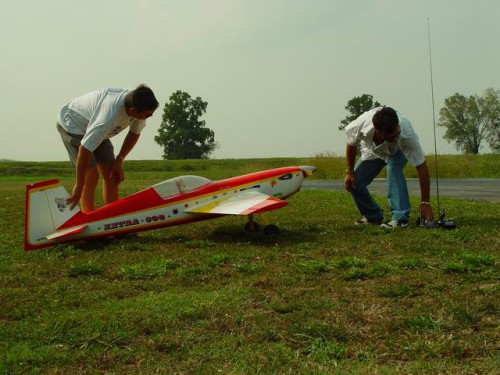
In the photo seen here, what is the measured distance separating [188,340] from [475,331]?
158cm

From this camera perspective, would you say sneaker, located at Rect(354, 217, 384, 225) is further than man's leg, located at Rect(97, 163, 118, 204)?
Yes

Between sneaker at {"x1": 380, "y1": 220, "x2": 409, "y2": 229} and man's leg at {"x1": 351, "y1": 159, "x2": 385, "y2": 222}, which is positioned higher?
man's leg at {"x1": 351, "y1": 159, "x2": 385, "y2": 222}

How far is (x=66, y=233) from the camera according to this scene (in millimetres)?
5918

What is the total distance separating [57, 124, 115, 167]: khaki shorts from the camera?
22.4ft

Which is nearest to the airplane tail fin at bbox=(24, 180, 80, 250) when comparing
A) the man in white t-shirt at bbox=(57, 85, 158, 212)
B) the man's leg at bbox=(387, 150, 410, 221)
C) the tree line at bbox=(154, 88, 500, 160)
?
the man in white t-shirt at bbox=(57, 85, 158, 212)

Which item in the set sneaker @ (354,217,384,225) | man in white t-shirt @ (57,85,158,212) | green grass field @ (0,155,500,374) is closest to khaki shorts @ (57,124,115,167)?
man in white t-shirt @ (57,85,158,212)

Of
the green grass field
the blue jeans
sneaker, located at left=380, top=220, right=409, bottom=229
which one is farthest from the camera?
the blue jeans

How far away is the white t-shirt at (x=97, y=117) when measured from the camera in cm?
599

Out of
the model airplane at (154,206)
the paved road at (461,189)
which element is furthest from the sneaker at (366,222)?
the paved road at (461,189)

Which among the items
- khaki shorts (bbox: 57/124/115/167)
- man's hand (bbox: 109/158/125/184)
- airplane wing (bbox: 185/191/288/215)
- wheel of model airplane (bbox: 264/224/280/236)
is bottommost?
wheel of model airplane (bbox: 264/224/280/236)

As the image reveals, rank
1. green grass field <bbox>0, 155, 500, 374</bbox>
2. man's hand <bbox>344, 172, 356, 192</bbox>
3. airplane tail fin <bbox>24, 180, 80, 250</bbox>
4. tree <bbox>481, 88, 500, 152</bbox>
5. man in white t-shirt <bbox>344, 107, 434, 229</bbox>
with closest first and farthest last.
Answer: green grass field <bbox>0, 155, 500, 374</bbox> < airplane tail fin <bbox>24, 180, 80, 250</bbox> < man in white t-shirt <bbox>344, 107, 434, 229</bbox> < man's hand <bbox>344, 172, 356, 192</bbox> < tree <bbox>481, 88, 500, 152</bbox>

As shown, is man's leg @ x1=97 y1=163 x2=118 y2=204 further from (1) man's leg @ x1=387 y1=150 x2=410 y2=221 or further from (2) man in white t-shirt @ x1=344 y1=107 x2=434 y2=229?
(1) man's leg @ x1=387 y1=150 x2=410 y2=221

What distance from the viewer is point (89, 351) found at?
111 inches

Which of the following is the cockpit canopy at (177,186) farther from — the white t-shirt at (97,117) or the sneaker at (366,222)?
the sneaker at (366,222)
